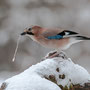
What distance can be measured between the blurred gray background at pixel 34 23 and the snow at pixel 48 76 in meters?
6.50

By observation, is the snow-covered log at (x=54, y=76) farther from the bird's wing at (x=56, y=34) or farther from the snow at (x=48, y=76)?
the bird's wing at (x=56, y=34)

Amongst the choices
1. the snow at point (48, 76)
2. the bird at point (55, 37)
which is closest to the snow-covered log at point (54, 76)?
the snow at point (48, 76)

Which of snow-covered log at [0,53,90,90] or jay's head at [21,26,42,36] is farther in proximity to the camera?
jay's head at [21,26,42,36]

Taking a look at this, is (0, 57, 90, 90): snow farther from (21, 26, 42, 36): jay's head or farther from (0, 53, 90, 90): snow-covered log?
(21, 26, 42, 36): jay's head

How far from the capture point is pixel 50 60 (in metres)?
4.01

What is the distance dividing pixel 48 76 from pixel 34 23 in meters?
7.80

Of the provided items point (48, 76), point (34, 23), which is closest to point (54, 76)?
point (48, 76)

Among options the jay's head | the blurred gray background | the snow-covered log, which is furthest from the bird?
the blurred gray background

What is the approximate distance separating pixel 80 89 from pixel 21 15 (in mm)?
8198

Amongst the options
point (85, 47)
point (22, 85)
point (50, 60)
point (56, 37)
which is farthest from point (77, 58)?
point (22, 85)

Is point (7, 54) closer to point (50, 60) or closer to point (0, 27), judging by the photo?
point (0, 27)

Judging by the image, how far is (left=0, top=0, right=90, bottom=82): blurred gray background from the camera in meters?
10.9

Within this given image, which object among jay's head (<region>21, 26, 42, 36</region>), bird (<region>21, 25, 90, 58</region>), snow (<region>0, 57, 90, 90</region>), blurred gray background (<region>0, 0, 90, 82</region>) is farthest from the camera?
blurred gray background (<region>0, 0, 90, 82</region>)

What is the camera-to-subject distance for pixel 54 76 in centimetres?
378
